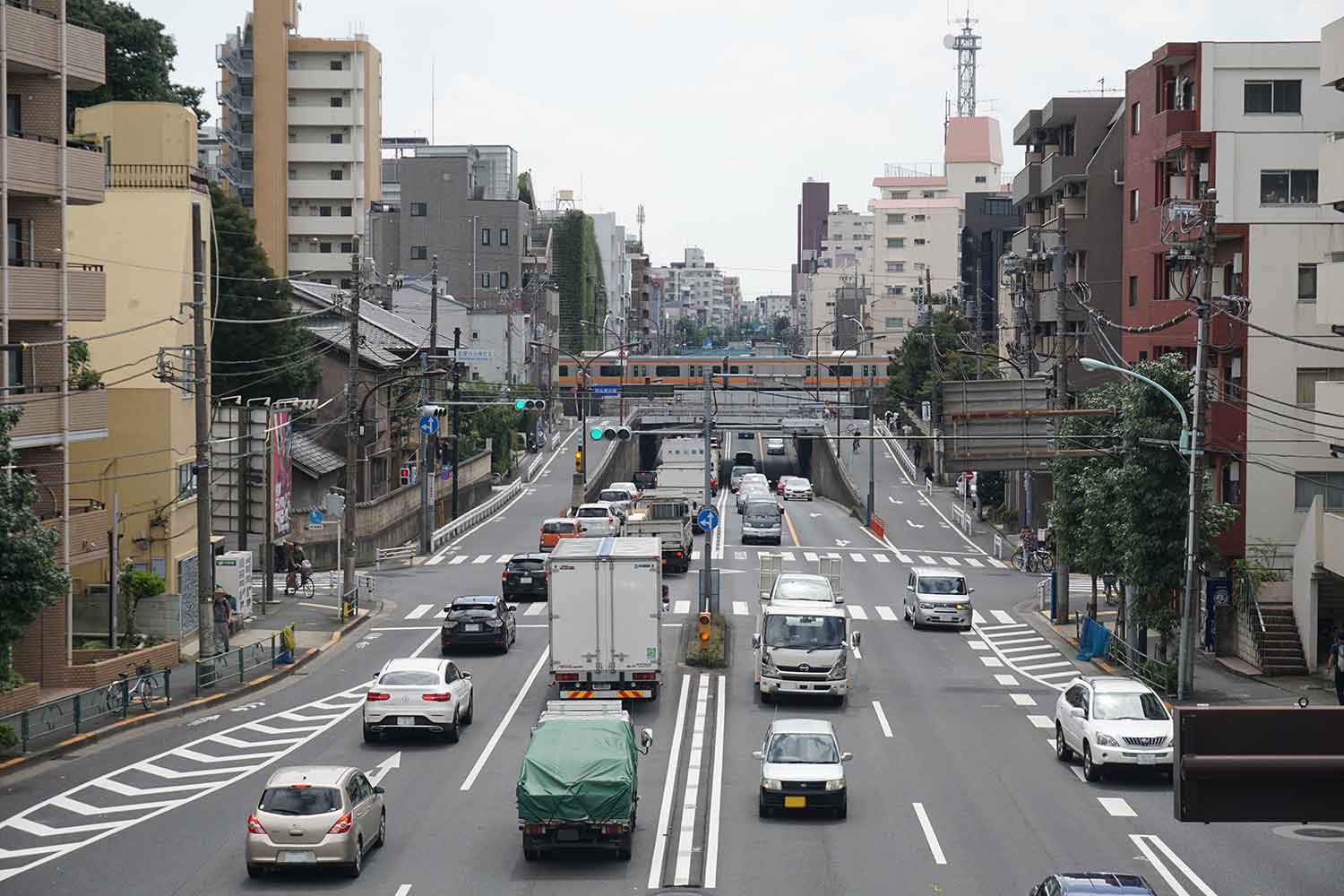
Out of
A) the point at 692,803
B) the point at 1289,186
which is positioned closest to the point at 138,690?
the point at 692,803

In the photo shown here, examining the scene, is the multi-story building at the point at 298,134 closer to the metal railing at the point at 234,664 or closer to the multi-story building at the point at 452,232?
the multi-story building at the point at 452,232

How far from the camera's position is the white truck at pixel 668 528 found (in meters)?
57.7

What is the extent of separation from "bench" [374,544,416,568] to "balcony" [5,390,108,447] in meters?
26.1

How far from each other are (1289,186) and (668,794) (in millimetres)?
29368

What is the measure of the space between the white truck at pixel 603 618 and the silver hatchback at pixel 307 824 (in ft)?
40.8

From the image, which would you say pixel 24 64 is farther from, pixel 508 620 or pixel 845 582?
pixel 845 582

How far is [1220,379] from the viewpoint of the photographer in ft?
142

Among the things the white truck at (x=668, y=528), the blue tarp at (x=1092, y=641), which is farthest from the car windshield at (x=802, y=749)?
the white truck at (x=668, y=528)

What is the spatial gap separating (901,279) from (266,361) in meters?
117

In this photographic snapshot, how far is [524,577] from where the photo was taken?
52.4m

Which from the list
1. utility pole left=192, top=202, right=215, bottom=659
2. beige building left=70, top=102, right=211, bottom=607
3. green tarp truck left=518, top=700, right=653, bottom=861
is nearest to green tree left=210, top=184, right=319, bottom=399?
beige building left=70, top=102, right=211, bottom=607

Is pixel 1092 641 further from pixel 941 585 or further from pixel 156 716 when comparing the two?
pixel 156 716

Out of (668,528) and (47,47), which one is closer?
(47,47)

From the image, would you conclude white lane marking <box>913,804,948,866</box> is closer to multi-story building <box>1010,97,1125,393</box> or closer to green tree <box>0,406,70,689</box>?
green tree <box>0,406,70,689</box>
